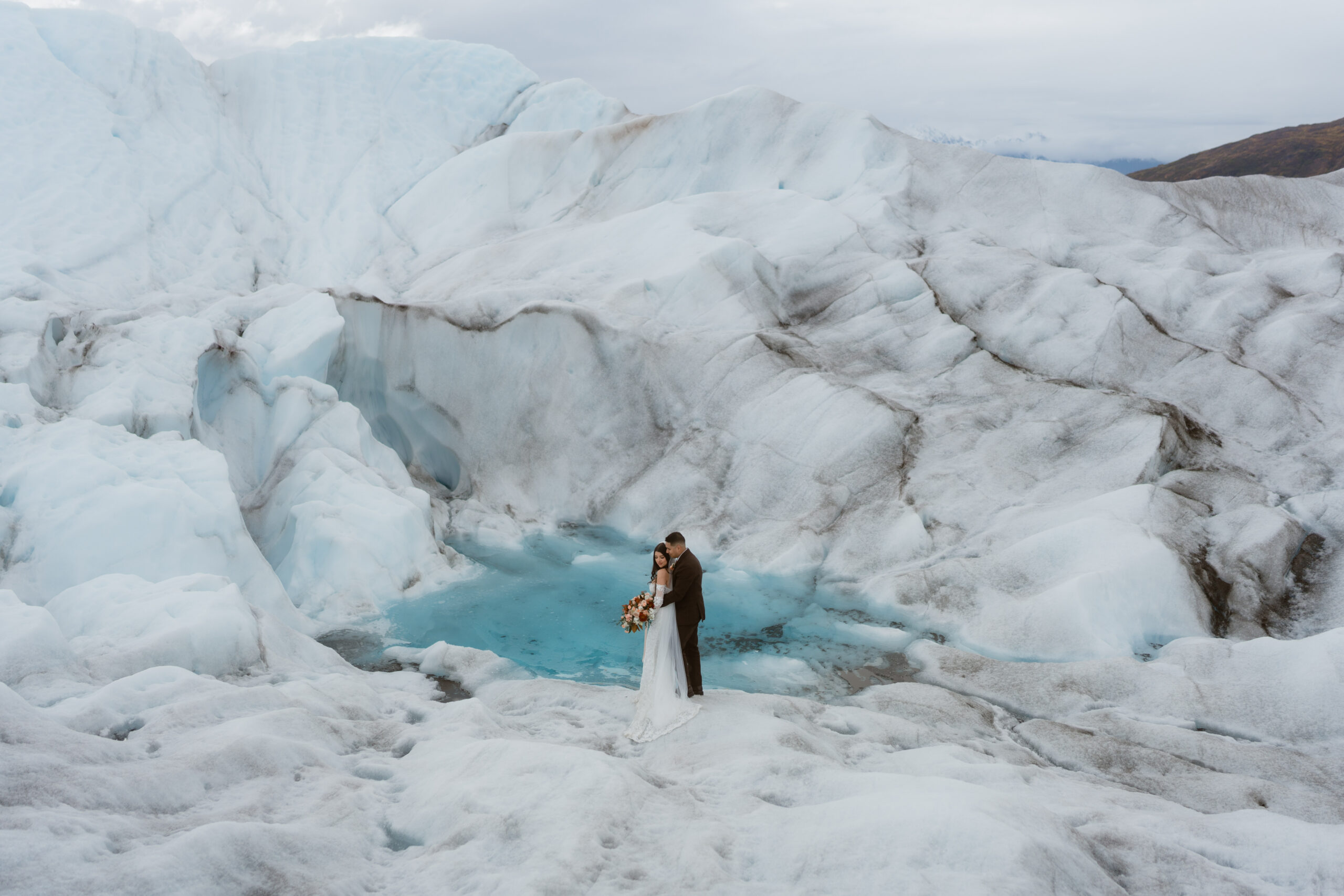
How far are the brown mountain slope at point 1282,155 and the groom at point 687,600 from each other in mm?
50107

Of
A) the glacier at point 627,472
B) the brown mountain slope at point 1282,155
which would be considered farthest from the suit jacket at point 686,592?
the brown mountain slope at point 1282,155

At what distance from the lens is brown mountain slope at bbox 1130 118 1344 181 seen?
57.1 m

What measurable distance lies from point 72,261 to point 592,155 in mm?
11267

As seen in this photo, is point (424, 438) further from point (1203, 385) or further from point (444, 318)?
point (1203, 385)

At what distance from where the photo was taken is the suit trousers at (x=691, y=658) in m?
7.51

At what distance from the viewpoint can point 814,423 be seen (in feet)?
45.4

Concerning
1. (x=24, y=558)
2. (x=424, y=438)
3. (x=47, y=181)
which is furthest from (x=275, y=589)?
(x=47, y=181)

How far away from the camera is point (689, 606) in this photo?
739 cm

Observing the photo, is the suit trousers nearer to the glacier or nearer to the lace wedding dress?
the lace wedding dress

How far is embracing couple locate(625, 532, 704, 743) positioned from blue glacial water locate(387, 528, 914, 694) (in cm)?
273

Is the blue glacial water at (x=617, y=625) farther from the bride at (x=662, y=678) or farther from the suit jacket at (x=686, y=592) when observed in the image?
the suit jacket at (x=686, y=592)

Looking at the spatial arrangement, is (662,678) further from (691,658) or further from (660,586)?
(660,586)

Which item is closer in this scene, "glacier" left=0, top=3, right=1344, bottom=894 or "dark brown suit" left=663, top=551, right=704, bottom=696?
"glacier" left=0, top=3, right=1344, bottom=894

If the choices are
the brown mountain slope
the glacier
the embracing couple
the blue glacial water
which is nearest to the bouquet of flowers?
the embracing couple
